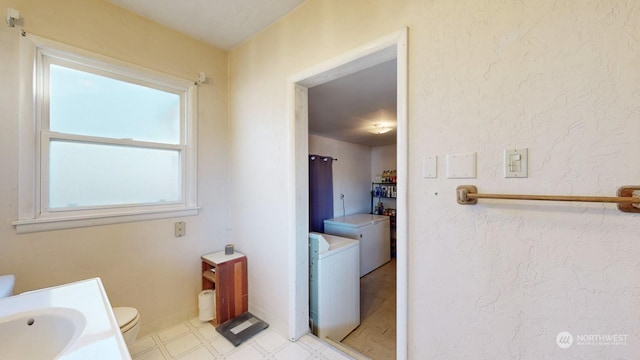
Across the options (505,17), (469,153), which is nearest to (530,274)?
(469,153)

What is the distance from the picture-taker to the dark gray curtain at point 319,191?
366 centimetres

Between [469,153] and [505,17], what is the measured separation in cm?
55

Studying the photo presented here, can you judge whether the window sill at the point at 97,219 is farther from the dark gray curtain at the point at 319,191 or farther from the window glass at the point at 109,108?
the dark gray curtain at the point at 319,191

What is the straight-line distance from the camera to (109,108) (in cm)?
176

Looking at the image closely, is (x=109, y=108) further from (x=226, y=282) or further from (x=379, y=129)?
(x=379, y=129)

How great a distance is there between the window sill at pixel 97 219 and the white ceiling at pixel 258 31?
151 cm

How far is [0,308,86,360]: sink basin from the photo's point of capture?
0.73 metres

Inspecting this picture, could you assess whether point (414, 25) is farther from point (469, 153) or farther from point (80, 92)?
point (80, 92)

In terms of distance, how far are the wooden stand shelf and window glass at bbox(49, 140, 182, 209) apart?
2.15ft

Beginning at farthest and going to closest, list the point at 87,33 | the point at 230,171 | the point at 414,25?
the point at 230,171 → the point at 87,33 → the point at 414,25

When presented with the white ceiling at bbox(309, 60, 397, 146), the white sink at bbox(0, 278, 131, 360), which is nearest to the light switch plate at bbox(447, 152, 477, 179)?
the white ceiling at bbox(309, 60, 397, 146)

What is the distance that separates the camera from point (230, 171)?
2.35 metres

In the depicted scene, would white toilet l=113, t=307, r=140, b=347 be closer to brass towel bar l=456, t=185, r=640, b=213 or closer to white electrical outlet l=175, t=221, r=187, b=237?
white electrical outlet l=175, t=221, r=187, b=237

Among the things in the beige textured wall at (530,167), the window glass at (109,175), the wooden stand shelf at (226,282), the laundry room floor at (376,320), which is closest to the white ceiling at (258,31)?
the beige textured wall at (530,167)
